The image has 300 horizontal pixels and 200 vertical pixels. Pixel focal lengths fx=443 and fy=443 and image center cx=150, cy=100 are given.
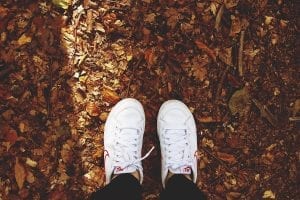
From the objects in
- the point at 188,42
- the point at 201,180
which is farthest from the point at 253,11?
the point at 201,180

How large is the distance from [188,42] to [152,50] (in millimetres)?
205

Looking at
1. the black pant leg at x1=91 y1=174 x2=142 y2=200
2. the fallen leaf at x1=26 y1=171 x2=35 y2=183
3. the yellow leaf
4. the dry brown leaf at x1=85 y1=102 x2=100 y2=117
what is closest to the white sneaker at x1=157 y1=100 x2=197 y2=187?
the black pant leg at x1=91 y1=174 x2=142 y2=200

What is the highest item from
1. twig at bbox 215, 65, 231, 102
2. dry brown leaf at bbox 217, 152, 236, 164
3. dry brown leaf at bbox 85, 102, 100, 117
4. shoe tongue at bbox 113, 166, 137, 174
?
twig at bbox 215, 65, 231, 102

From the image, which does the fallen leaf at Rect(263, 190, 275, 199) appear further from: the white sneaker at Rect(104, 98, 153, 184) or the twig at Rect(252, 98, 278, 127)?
the white sneaker at Rect(104, 98, 153, 184)

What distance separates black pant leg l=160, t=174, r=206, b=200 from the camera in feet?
6.79

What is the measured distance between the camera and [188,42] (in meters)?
2.44

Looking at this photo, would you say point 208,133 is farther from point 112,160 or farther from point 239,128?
point 112,160

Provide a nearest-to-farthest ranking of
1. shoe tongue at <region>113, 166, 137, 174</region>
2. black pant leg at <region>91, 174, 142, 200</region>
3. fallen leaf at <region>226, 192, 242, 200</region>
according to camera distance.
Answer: black pant leg at <region>91, 174, 142, 200</region> < shoe tongue at <region>113, 166, 137, 174</region> < fallen leaf at <region>226, 192, 242, 200</region>

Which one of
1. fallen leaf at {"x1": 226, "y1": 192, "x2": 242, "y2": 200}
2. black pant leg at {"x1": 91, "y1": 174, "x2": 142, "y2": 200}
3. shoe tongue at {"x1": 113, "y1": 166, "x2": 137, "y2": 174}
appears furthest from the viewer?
fallen leaf at {"x1": 226, "y1": 192, "x2": 242, "y2": 200}

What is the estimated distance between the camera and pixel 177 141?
2.43 metres

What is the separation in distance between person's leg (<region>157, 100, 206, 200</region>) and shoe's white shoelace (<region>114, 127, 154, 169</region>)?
0.11 meters

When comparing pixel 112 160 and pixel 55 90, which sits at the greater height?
pixel 55 90

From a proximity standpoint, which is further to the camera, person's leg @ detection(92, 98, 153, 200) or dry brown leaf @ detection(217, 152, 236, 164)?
dry brown leaf @ detection(217, 152, 236, 164)

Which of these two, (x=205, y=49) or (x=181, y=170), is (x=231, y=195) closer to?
(x=181, y=170)
